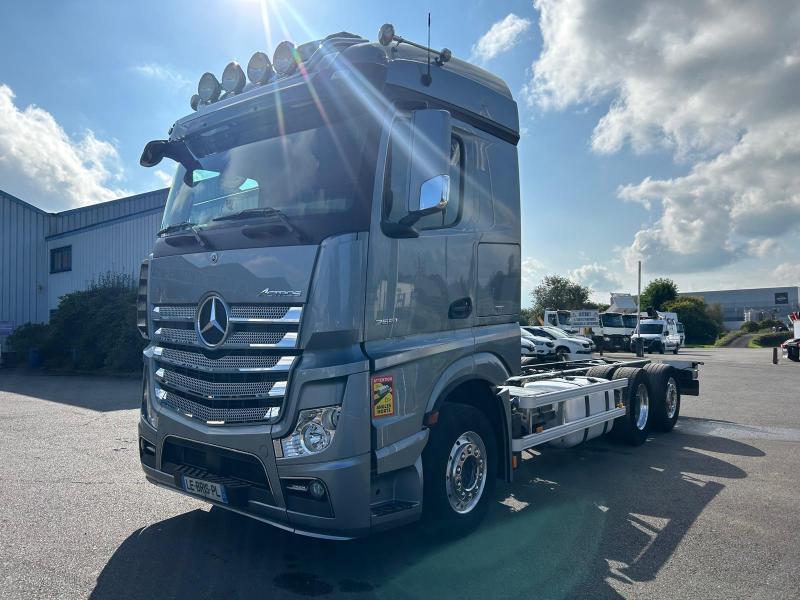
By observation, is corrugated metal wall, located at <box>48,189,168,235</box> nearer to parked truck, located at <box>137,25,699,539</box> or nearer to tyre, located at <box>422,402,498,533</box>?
parked truck, located at <box>137,25,699,539</box>

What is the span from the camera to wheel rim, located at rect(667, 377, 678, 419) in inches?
335

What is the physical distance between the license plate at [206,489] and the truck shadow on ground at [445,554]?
0.49 meters

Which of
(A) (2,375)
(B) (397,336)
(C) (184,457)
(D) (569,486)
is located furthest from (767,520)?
(A) (2,375)

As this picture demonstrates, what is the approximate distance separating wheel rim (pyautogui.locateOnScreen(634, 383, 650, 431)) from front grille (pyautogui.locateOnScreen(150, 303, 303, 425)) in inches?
220

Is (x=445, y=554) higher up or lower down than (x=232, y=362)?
lower down

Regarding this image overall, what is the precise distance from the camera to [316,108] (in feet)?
12.9

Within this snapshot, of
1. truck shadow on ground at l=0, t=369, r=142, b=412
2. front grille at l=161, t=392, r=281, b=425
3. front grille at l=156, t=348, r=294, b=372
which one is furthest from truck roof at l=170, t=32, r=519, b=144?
truck shadow on ground at l=0, t=369, r=142, b=412

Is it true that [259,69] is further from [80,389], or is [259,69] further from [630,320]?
[630,320]

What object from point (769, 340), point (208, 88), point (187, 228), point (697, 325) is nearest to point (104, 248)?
point (208, 88)

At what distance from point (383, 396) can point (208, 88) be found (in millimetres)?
2910

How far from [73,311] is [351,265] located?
23.4 metres

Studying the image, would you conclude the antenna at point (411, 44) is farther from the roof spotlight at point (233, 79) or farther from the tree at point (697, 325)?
the tree at point (697, 325)

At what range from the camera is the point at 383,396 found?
3.60 meters

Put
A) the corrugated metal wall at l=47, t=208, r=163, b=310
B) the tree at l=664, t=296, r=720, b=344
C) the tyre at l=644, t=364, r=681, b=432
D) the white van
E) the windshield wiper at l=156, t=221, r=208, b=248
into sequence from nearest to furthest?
the windshield wiper at l=156, t=221, r=208, b=248 < the tyre at l=644, t=364, r=681, b=432 < the corrugated metal wall at l=47, t=208, r=163, b=310 < the white van < the tree at l=664, t=296, r=720, b=344
